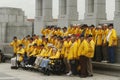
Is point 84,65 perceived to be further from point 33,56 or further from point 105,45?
point 33,56

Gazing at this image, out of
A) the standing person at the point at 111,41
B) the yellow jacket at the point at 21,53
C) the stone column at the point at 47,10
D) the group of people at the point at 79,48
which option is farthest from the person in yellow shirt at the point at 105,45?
the stone column at the point at 47,10

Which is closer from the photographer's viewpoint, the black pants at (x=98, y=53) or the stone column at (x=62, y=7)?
the black pants at (x=98, y=53)

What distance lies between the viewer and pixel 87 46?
18.4 meters

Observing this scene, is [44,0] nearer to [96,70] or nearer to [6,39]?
[6,39]

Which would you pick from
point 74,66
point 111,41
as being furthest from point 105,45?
point 74,66

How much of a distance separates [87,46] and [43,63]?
2666mm

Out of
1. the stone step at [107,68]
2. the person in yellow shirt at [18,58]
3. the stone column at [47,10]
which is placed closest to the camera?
the stone step at [107,68]

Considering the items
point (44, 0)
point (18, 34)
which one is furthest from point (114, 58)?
point (18, 34)

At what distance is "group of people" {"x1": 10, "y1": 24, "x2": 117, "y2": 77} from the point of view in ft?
61.3

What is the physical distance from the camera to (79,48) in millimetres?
18812

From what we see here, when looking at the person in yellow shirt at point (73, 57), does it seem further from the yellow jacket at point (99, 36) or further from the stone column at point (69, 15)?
the stone column at point (69, 15)

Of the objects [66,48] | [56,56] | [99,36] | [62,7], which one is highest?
[62,7]

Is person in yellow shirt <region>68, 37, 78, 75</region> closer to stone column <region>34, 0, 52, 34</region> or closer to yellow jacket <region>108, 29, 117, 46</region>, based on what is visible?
yellow jacket <region>108, 29, 117, 46</region>

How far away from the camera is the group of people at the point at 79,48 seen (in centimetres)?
1867
